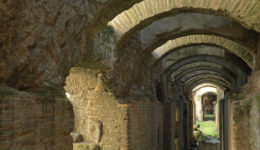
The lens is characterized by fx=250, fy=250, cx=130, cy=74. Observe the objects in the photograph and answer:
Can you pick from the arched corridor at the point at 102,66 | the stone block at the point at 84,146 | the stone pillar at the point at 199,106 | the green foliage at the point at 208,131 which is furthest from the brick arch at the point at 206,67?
the stone pillar at the point at 199,106

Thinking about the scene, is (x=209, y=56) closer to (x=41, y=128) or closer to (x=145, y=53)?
(x=145, y=53)

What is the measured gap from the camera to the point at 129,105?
563 cm

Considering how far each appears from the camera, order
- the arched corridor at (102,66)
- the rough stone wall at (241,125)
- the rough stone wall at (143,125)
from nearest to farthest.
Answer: the arched corridor at (102,66)
the rough stone wall at (241,125)
the rough stone wall at (143,125)

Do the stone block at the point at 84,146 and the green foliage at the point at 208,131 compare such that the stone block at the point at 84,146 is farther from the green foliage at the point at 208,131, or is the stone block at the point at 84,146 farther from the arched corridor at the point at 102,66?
the green foliage at the point at 208,131

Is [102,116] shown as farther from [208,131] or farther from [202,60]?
[208,131]

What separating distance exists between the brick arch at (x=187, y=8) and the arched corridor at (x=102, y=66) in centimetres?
2

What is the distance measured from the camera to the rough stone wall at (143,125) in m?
5.79

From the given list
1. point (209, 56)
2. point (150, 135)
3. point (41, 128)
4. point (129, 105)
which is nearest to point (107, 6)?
point (41, 128)

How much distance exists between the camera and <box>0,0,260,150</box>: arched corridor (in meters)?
2.51

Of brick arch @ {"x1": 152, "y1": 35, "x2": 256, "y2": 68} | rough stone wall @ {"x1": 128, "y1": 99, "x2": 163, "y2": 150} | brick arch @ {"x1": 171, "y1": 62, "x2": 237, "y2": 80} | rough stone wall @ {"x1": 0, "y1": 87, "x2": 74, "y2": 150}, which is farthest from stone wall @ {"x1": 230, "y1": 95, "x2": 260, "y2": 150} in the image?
brick arch @ {"x1": 171, "y1": 62, "x2": 237, "y2": 80}

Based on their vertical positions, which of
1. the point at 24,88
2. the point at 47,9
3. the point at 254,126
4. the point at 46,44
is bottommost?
the point at 254,126

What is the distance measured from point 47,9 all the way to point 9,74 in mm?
933

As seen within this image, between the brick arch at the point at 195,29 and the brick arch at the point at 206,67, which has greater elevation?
the brick arch at the point at 195,29

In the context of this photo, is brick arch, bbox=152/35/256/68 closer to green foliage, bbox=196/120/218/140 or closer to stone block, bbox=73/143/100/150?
stone block, bbox=73/143/100/150
